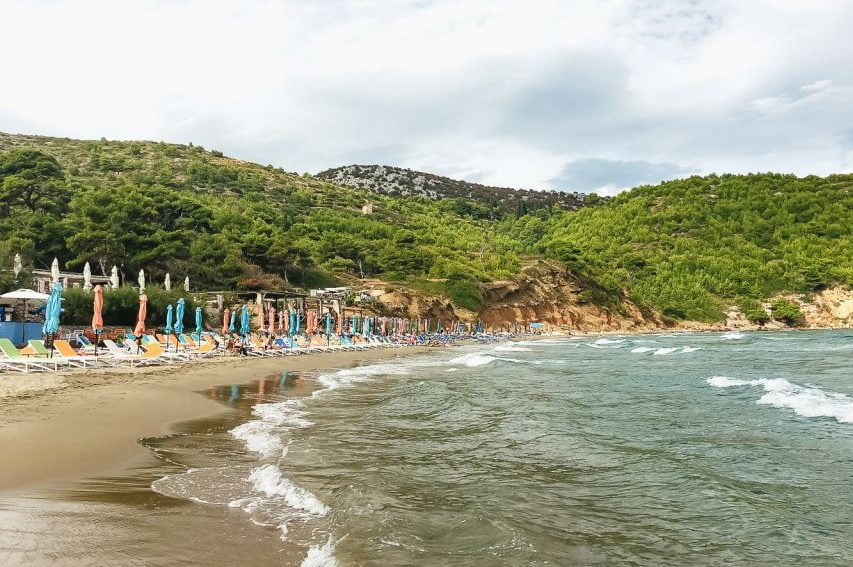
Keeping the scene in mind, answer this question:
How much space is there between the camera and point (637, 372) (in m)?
20.3

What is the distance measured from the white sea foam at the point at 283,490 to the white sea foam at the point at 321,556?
77 cm

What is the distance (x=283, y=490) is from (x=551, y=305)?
6946 cm

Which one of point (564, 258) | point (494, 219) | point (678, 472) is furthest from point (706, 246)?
point (678, 472)

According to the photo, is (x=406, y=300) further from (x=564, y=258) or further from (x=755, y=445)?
(x=755, y=445)

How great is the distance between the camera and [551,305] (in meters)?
72.9

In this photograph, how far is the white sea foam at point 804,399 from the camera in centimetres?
1091

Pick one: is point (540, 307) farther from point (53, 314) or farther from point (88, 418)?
point (88, 418)

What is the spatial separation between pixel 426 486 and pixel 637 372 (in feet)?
53.5

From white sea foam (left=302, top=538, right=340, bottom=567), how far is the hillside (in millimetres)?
132205

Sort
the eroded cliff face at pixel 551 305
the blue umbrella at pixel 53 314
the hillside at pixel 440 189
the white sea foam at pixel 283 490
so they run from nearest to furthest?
the white sea foam at pixel 283 490
the blue umbrella at pixel 53 314
the eroded cliff face at pixel 551 305
the hillside at pixel 440 189

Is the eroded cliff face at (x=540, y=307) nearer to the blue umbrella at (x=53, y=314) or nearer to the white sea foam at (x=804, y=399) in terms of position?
the blue umbrella at (x=53, y=314)

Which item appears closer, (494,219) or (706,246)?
(706,246)

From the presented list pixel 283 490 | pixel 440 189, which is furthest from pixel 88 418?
pixel 440 189

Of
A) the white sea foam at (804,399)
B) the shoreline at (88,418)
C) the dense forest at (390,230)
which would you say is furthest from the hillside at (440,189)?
the shoreline at (88,418)
